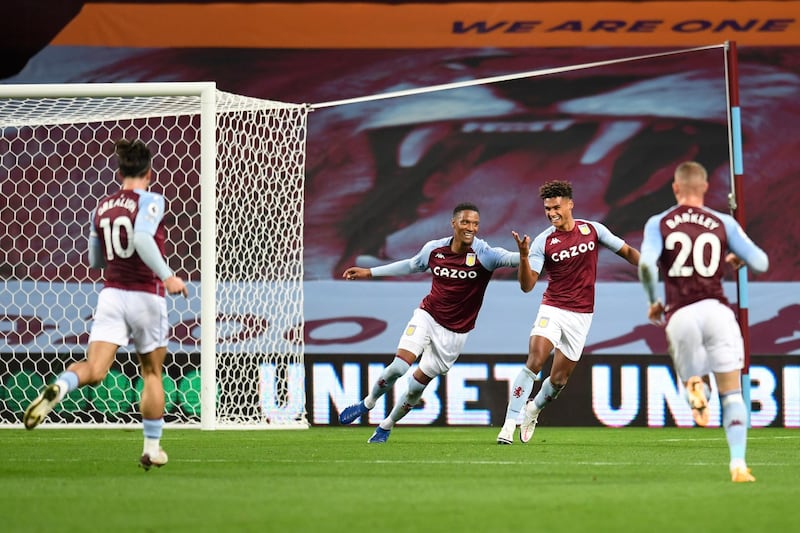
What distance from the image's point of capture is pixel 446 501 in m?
5.79

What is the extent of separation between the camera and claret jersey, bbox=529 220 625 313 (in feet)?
32.8

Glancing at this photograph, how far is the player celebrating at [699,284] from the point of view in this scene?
6676 mm

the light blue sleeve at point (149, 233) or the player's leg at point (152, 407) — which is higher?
the light blue sleeve at point (149, 233)

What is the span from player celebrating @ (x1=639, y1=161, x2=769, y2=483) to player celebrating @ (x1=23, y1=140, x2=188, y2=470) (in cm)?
251

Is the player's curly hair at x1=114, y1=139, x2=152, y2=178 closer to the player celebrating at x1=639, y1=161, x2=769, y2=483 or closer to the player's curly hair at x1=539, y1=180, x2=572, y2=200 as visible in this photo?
the player celebrating at x1=639, y1=161, x2=769, y2=483

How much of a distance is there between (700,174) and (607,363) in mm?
6001

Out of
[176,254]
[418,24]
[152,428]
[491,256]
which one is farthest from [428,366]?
[418,24]

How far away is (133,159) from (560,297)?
394 centimetres

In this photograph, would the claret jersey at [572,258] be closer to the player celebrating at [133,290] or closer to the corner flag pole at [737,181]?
the corner flag pole at [737,181]

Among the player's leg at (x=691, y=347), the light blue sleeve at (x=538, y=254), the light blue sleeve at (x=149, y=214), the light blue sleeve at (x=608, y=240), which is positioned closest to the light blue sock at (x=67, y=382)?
the light blue sleeve at (x=149, y=214)

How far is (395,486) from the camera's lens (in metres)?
6.48

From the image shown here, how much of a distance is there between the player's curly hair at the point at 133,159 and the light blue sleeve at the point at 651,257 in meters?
2.62

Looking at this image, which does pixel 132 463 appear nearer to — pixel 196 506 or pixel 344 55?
pixel 196 506

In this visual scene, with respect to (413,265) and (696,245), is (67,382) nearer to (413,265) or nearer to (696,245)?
(696,245)
